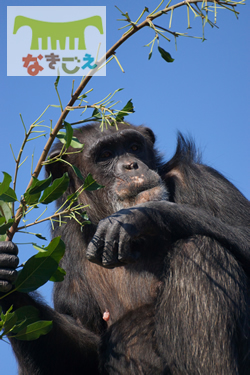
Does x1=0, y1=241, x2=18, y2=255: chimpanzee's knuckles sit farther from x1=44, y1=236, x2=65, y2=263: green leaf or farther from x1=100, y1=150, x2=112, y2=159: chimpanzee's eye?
x1=100, y1=150, x2=112, y2=159: chimpanzee's eye

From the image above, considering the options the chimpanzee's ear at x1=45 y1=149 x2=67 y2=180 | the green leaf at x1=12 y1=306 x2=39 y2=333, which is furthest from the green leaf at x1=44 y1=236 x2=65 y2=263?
the chimpanzee's ear at x1=45 y1=149 x2=67 y2=180

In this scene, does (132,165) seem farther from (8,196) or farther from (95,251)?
(8,196)

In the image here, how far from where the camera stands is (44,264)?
291cm

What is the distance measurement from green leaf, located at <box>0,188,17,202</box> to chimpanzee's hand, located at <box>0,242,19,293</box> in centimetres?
52

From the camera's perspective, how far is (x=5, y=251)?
10.4 ft

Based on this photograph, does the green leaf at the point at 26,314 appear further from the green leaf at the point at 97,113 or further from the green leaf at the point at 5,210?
the green leaf at the point at 97,113

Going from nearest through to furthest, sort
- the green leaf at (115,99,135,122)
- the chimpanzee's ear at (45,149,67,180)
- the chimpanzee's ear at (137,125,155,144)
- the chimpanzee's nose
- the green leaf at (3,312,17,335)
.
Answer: the green leaf at (3,312,17,335) → the green leaf at (115,99,135,122) → the chimpanzee's nose → the chimpanzee's ear at (45,149,67,180) → the chimpanzee's ear at (137,125,155,144)

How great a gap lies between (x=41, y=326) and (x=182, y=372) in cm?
126

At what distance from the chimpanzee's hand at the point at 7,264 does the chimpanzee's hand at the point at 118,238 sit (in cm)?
57

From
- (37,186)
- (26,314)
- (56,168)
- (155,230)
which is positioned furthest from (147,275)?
(37,186)

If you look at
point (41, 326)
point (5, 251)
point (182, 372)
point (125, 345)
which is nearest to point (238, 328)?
point (182, 372)

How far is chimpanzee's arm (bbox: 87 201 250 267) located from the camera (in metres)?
3.47

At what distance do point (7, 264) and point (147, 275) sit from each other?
5.04 ft

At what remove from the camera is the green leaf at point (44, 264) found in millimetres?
2895
